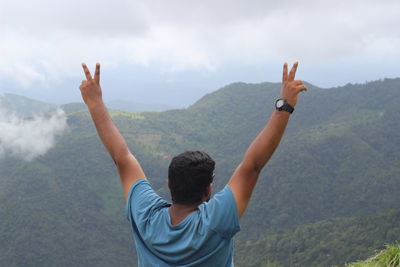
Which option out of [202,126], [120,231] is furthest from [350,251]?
[202,126]

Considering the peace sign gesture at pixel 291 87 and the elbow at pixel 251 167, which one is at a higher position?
the peace sign gesture at pixel 291 87

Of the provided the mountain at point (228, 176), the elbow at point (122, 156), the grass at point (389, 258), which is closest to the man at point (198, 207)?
the elbow at point (122, 156)

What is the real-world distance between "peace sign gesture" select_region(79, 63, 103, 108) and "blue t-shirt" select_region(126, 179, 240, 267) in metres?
0.80

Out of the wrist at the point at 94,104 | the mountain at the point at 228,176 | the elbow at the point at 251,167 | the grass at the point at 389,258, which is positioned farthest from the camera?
the mountain at the point at 228,176

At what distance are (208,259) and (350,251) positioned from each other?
2449 inches

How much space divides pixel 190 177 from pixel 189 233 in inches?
11.2

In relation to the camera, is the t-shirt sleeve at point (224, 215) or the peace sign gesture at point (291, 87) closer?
the t-shirt sleeve at point (224, 215)

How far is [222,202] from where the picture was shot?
2299mm

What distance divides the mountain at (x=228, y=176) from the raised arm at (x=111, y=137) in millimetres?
67889

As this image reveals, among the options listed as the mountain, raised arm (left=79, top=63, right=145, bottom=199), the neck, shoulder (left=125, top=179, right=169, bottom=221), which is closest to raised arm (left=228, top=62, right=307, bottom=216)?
the neck

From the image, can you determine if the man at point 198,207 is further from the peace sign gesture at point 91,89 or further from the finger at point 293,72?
the peace sign gesture at point 91,89

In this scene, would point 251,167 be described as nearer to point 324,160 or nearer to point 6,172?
point 324,160

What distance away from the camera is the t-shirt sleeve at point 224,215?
2.28 m

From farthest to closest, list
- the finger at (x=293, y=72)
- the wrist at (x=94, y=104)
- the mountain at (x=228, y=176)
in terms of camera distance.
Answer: the mountain at (x=228, y=176)
the wrist at (x=94, y=104)
the finger at (x=293, y=72)
